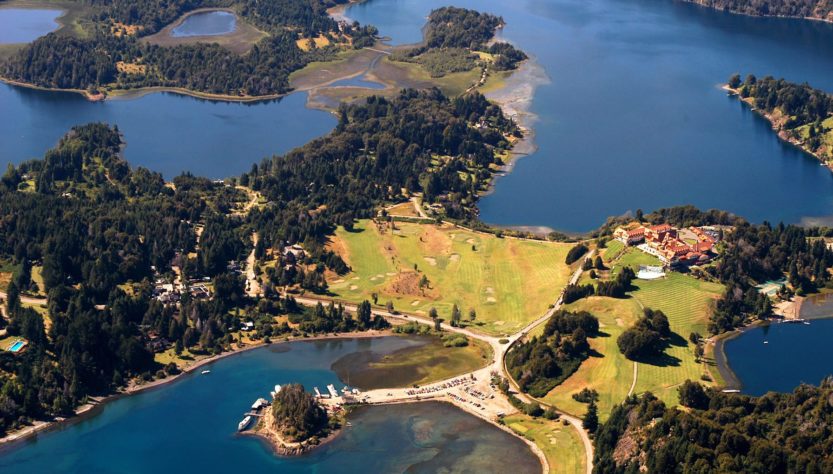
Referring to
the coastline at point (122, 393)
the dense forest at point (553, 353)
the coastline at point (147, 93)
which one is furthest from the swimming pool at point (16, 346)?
the coastline at point (147, 93)

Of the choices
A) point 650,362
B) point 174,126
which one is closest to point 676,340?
point 650,362

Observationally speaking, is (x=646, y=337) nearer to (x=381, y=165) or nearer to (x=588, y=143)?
(x=381, y=165)

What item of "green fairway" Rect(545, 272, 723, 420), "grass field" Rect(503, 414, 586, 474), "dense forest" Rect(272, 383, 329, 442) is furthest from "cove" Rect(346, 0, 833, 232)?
"dense forest" Rect(272, 383, 329, 442)

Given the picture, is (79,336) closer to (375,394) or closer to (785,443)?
(375,394)

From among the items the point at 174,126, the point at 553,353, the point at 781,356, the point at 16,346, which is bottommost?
the point at 16,346

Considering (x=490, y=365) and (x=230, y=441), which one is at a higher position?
(x=490, y=365)

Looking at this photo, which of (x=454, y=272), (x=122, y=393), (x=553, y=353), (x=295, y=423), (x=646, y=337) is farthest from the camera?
(x=454, y=272)

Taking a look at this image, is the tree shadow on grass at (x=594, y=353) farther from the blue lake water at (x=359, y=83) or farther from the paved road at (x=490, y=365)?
the blue lake water at (x=359, y=83)
